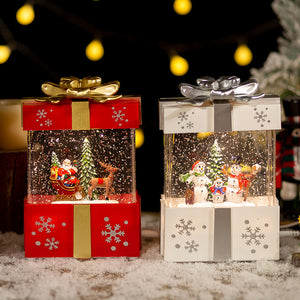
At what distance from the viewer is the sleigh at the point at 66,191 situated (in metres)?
1.85

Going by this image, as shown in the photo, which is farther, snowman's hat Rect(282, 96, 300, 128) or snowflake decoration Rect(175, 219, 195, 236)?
snowman's hat Rect(282, 96, 300, 128)

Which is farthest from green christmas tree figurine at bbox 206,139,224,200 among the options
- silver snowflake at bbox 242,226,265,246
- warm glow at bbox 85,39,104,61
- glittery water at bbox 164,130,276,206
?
warm glow at bbox 85,39,104,61

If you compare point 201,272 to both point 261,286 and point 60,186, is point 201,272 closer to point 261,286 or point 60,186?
point 261,286

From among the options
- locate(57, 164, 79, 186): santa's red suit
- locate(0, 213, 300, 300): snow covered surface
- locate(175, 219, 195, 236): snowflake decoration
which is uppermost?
locate(57, 164, 79, 186): santa's red suit

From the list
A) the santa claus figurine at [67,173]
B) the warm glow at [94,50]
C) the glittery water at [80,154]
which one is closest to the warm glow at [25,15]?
the warm glow at [94,50]

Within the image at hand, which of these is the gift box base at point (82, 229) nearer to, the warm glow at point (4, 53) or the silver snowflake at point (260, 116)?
the silver snowflake at point (260, 116)

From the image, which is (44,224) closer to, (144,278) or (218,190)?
(144,278)

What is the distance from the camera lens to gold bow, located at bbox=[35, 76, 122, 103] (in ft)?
5.96

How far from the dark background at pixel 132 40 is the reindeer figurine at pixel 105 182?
645 mm

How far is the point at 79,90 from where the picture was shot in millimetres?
1826

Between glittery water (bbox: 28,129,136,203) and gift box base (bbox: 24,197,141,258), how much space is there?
60mm

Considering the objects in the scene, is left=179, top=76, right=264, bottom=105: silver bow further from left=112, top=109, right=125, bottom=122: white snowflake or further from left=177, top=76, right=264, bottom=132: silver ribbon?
left=112, top=109, right=125, bottom=122: white snowflake

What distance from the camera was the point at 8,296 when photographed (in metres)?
1.49

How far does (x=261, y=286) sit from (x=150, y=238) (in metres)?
0.64
